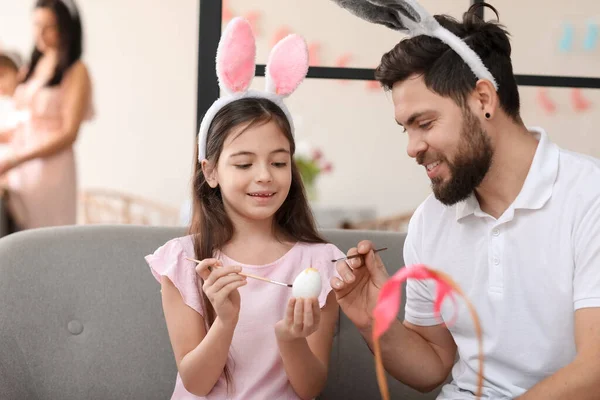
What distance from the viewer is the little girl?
1539 mm

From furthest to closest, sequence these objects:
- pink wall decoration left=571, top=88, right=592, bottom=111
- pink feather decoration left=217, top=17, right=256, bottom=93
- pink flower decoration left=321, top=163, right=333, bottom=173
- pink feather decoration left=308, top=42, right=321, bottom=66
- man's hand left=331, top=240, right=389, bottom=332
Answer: pink flower decoration left=321, top=163, right=333, bottom=173, pink feather decoration left=308, top=42, right=321, bottom=66, pink wall decoration left=571, top=88, right=592, bottom=111, pink feather decoration left=217, top=17, right=256, bottom=93, man's hand left=331, top=240, right=389, bottom=332

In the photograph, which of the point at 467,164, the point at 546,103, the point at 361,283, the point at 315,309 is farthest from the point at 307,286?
the point at 546,103

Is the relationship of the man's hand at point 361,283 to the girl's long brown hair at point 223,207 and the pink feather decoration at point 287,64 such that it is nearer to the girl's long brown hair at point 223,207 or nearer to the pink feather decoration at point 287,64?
the girl's long brown hair at point 223,207

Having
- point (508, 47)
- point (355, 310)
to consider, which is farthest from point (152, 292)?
point (508, 47)

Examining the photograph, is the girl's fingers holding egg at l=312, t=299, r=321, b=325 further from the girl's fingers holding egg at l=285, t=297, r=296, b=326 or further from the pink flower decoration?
the pink flower decoration

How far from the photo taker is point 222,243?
1670 mm

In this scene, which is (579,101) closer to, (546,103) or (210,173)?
(546,103)

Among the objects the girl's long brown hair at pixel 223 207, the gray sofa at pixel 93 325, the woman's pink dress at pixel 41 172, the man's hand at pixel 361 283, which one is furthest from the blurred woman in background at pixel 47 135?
the man's hand at pixel 361 283

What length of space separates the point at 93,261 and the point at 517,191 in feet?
3.16

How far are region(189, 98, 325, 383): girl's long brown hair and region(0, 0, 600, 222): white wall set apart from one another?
78 centimetres

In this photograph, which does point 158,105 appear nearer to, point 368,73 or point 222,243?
point 368,73

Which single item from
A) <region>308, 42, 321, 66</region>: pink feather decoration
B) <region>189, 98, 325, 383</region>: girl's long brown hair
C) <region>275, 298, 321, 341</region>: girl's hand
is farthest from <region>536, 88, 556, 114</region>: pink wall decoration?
<region>275, 298, 321, 341</region>: girl's hand

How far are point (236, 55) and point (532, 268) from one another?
0.71 meters

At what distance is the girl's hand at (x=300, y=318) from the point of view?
1.33 m
